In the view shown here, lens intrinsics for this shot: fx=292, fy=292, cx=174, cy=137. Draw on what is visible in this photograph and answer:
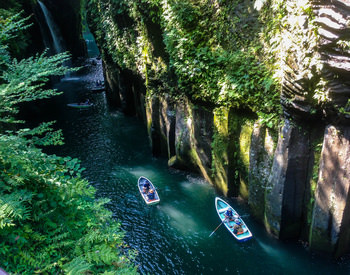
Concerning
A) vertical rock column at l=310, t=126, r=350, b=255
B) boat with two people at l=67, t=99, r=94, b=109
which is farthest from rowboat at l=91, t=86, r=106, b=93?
vertical rock column at l=310, t=126, r=350, b=255

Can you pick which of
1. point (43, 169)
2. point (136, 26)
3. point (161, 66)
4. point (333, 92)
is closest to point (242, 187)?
point (333, 92)

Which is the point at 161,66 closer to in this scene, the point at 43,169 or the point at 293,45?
the point at 293,45

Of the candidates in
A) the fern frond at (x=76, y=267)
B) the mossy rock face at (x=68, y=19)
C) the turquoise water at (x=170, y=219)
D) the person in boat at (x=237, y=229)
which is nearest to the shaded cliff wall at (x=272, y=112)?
the turquoise water at (x=170, y=219)

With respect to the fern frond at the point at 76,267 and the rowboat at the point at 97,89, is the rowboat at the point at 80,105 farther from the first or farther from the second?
the fern frond at the point at 76,267

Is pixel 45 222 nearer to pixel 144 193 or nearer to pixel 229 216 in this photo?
pixel 229 216

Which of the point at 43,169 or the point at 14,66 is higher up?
the point at 14,66

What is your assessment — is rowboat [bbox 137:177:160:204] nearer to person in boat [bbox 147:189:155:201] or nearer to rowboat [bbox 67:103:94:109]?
person in boat [bbox 147:189:155:201]

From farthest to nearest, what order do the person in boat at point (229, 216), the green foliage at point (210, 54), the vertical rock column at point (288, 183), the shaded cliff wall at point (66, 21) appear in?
the shaded cliff wall at point (66, 21), the person in boat at point (229, 216), the green foliage at point (210, 54), the vertical rock column at point (288, 183)
